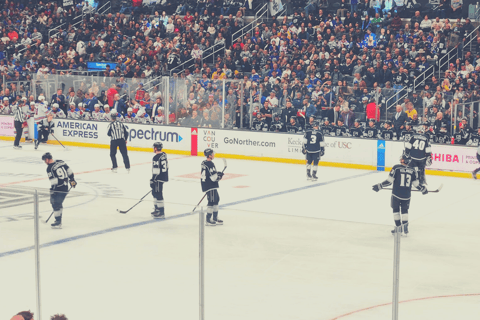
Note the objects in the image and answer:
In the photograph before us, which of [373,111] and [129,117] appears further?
[129,117]

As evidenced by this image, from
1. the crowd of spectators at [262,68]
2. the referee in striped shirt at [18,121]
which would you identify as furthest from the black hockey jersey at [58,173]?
the referee in striped shirt at [18,121]

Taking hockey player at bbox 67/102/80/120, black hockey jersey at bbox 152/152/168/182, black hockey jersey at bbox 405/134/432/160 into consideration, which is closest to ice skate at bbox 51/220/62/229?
black hockey jersey at bbox 152/152/168/182

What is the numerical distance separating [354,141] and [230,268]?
1430 cm

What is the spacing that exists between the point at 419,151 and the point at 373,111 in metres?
3.97

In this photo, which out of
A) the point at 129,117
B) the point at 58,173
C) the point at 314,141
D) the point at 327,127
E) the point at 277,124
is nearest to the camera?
the point at 58,173

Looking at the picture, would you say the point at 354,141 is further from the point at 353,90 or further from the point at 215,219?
the point at 215,219

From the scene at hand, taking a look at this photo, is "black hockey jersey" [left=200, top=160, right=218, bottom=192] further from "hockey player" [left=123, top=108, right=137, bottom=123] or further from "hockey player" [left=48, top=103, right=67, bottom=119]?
"hockey player" [left=48, top=103, right=67, bottom=119]

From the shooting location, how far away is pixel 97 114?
24.4 m

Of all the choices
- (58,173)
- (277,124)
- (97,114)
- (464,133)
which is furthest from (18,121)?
(464,133)

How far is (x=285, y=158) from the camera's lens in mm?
21312

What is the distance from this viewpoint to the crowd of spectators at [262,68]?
20688 millimetres

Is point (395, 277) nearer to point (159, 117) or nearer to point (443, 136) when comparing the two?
point (443, 136)

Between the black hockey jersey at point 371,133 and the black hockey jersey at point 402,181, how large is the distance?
8441mm

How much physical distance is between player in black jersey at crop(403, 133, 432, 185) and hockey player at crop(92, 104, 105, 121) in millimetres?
11545
